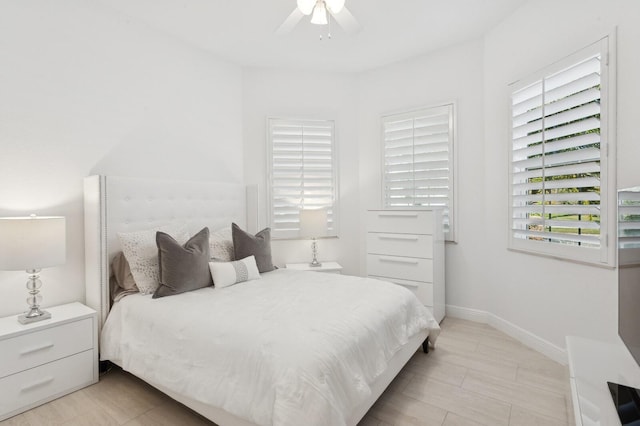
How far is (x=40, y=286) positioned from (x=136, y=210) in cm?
76

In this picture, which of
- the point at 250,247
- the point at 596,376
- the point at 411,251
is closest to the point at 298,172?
Answer: the point at 250,247

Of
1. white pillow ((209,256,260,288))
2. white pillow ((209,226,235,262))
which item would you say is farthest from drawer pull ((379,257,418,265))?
white pillow ((209,226,235,262))

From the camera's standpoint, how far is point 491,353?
2.55 metres

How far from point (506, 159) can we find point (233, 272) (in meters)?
2.53

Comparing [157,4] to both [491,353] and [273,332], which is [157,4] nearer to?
[273,332]

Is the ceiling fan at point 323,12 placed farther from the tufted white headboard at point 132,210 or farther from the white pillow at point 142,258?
the white pillow at point 142,258

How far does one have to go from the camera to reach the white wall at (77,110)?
6.89 ft

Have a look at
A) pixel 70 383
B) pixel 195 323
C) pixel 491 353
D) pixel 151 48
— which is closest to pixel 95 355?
pixel 70 383

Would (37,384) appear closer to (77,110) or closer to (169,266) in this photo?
(169,266)

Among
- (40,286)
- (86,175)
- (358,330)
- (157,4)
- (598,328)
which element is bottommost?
(598,328)

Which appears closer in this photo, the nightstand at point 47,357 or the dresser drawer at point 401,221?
the nightstand at point 47,357

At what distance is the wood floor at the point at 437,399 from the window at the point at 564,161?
2.90 feet

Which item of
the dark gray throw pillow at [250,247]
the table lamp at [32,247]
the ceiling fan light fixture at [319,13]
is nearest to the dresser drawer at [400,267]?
the dark gray throw pillow at [250,247]

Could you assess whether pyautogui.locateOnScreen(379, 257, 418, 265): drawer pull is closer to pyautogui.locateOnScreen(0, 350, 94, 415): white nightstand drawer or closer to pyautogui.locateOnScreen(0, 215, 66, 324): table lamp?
pyautogui.locateOnScreen(0, 350, 94, 415): white nightstand drawer
